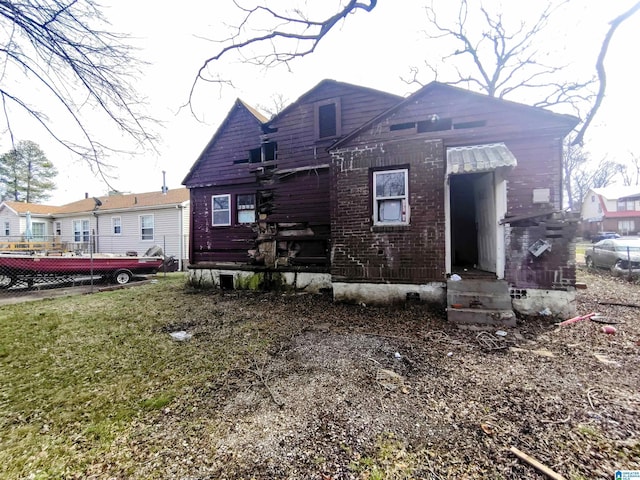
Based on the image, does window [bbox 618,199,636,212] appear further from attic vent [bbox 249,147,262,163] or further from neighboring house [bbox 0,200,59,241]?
neighboring house [bbox 0,200,59,241]

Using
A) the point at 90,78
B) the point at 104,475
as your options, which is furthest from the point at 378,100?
the point at 104,475

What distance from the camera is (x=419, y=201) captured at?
21.4ft

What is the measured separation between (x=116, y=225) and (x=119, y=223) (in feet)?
1.11

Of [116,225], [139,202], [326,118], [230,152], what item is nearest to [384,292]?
[326,118]

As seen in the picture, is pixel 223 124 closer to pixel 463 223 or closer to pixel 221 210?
pixel 221 210

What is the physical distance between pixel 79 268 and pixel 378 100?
13.1 meters

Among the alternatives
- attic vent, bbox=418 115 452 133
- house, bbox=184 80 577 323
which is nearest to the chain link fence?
house, bbox=184 80 577 323

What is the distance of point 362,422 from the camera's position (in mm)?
2760

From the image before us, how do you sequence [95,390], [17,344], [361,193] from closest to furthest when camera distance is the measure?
[95,390] → [17,344] → [361,193]

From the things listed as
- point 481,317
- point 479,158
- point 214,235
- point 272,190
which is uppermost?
point 272,190

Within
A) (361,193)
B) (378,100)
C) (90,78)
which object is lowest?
(361,193)

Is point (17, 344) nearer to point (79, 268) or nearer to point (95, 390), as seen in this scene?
point (95, 390)

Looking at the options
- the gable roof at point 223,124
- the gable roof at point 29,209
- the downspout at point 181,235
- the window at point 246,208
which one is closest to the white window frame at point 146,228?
the downspout at point 181,235

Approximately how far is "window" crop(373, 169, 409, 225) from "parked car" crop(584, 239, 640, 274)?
1043 cm
